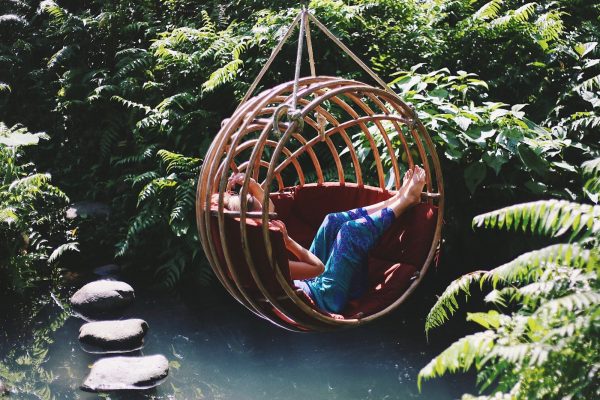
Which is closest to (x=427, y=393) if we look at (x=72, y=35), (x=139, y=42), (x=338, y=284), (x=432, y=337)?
(x=432, y=337)

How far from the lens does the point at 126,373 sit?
363 cm

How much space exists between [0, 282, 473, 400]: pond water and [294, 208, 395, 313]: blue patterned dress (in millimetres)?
780

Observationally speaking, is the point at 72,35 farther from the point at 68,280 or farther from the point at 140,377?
the point at 140,377

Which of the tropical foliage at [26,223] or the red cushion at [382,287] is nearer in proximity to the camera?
the red cushion at [382,287]

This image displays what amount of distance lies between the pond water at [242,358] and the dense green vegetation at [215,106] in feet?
1.34

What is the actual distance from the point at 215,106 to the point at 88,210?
1227mm

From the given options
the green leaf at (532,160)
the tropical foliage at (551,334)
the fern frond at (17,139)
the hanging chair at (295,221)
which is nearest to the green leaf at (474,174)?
the green leaf at (532,160)

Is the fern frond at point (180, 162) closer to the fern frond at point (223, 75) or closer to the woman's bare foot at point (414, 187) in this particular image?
the fern frond at point (223, 75)

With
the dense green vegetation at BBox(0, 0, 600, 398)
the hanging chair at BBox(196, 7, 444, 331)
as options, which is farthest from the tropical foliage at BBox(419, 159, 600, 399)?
the dense green vegetation at BBox(0, 0, 600, 398)

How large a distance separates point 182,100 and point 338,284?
266 cm

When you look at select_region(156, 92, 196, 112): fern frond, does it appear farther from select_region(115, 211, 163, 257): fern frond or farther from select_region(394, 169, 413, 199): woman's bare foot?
select_region(394, 169, 413, 199): woman's bare foot

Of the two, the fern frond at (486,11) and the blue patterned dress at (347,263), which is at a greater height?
the fern frond at (486,11)

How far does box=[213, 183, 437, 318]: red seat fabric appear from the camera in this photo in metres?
2.47

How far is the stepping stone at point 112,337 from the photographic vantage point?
4008mm
